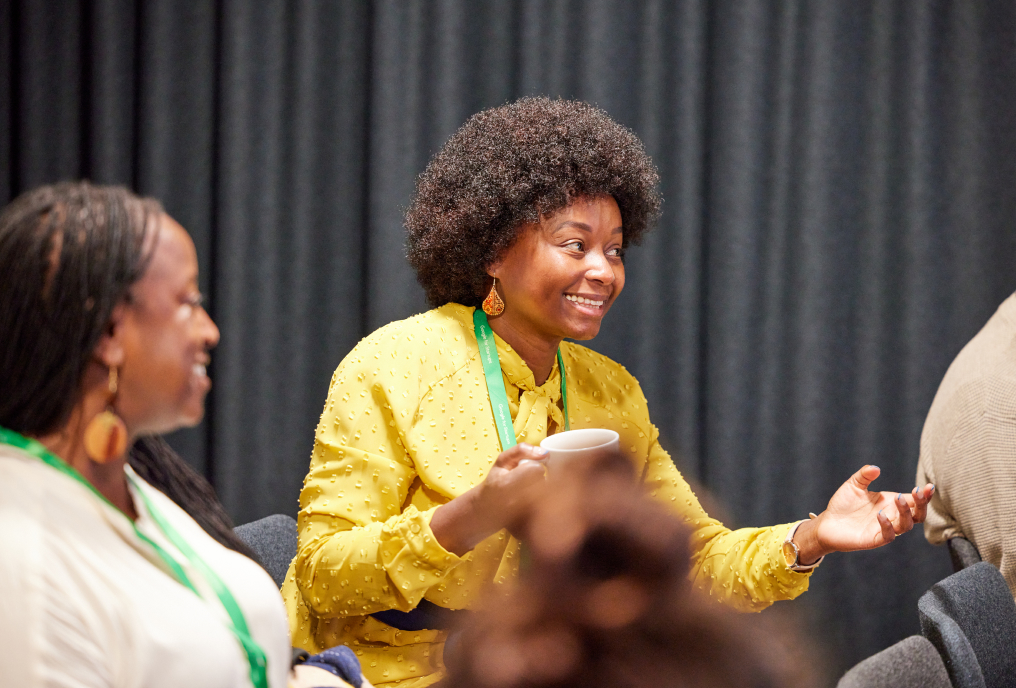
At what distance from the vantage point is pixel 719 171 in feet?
8.83

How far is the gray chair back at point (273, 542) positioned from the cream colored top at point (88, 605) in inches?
40.2

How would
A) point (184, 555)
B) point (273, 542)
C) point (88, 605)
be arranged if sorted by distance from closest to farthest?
1. point (88, 605)
2. point (184, 555)
3. point (273, 542)

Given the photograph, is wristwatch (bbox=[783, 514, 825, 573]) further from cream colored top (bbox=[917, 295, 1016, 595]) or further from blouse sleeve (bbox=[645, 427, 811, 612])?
cream colored top (bbox=[917, 295, 1016, 595])

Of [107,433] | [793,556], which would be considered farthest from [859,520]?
[107,433]

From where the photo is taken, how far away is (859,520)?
64.1 inches

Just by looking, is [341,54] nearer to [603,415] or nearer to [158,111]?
[158,111]

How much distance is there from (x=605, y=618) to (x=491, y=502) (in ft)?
2.58

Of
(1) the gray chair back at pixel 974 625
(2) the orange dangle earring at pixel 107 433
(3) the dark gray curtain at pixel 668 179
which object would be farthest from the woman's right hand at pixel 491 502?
(3) the dark gray curtain at pixel 668 179

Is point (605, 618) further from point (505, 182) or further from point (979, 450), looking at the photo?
point (979, 450)

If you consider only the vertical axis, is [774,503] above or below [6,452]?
below

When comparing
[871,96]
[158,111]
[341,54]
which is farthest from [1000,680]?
[158,111]

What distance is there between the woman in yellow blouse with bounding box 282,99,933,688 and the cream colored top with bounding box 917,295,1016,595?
0.59 metres

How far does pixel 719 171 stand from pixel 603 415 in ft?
3.66

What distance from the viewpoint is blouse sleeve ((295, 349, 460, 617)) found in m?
1.46
